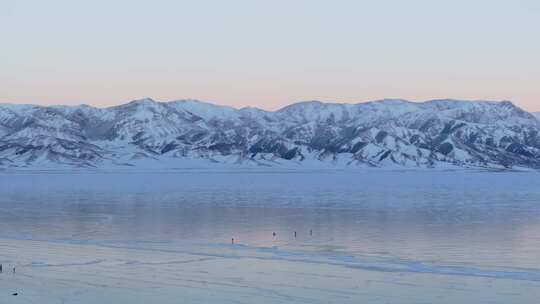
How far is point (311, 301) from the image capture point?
72.6ft

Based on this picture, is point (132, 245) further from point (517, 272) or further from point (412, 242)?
point (517, 272)

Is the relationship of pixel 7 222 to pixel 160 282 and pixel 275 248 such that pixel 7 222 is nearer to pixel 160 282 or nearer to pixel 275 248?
pixel 275 248

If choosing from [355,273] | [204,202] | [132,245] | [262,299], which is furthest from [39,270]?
[204,202]

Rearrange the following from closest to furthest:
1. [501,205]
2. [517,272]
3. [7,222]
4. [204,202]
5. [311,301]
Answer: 1. [311,301]
2. [517,272]
3. [7,222]
4. [501,205]
5. [204,202]

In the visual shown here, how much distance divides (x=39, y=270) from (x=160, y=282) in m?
5.10

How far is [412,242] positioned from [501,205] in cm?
2630

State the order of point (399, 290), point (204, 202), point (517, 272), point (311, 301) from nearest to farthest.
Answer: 1. point (311, 301)
2. point (399, 290)
3. point (517, 272)
4. point (204, 202)

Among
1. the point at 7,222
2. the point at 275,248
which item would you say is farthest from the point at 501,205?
the point at 7,222

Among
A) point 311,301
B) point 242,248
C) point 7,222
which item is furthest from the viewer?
point 7,222

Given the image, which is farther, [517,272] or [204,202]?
[204,202]

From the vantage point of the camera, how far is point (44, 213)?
51406 mm

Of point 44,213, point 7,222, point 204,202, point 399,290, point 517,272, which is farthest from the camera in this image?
point 204,202

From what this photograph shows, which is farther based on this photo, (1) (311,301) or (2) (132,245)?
(2) (132,245)

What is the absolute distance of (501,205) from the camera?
58.9m
